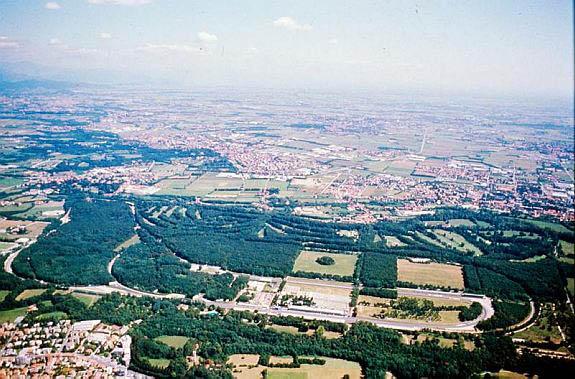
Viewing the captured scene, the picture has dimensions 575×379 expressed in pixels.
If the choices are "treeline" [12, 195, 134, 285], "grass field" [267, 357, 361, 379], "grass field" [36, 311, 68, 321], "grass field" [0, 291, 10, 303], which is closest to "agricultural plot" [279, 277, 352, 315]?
"grass field" [267, 357, 361, 379]

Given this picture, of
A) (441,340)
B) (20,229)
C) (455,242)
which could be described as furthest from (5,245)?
(455,242)

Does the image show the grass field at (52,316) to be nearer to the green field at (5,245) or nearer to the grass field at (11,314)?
the grass field at (11,314)

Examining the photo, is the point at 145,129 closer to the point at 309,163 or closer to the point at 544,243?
the point at 309,163

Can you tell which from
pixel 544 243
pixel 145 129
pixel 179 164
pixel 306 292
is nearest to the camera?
pixel 306 292

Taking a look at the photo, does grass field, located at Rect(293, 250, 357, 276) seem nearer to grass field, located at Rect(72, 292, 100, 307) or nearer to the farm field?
the farm field

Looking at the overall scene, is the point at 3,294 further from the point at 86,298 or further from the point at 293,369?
the point at 293,369

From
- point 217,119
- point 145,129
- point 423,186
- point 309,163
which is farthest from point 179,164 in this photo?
point 217,119

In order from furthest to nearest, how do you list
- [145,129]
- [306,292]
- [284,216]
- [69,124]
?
[145,129] < [69,124] < [284,216] < [306,292]

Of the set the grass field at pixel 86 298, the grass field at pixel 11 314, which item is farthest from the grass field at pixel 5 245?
the grass field at pixel 11 314
